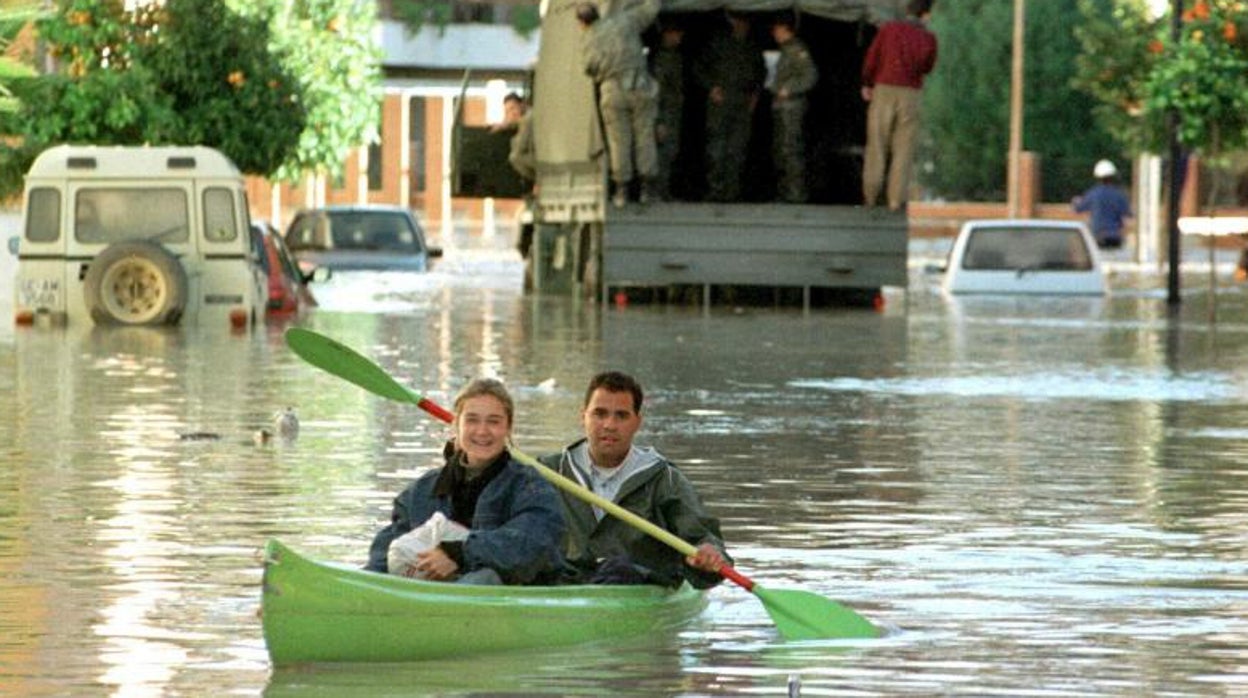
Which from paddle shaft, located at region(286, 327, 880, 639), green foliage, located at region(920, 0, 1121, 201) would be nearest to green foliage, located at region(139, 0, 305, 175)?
paddle shaft, located at region(286, 327, 880, 639)

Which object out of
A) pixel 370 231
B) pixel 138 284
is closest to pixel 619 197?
pixel 138 284

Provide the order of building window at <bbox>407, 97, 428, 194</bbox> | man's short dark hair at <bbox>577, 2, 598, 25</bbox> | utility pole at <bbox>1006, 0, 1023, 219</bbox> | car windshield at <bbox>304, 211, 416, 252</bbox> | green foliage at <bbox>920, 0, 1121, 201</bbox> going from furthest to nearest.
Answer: building window at <bbox>407, 97, 428, 194</bbox> → green foliage at <bbox>920, 0, 1121, 201</bbox> → utility pole at <bbox>1006, 0, 1023, 219</bbox> → car windshield at <bbox>304, 211, 416, 252</bbox> → man's short dark hair at <bbox>577, 2, 598, 25</bbox>

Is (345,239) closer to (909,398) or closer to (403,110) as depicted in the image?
(909,398)

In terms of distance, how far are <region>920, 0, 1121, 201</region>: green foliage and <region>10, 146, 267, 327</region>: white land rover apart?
4670cm

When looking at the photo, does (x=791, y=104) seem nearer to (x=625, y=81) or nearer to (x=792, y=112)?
(x=792, y=112)

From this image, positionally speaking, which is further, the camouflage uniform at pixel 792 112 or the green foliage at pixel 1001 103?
the green foliage at pixel 1001 103

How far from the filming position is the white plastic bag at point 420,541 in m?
10.6

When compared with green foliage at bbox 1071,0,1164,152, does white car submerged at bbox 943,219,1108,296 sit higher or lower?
lower

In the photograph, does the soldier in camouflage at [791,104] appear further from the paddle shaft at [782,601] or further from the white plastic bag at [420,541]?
the white plastic bag at [420,541]

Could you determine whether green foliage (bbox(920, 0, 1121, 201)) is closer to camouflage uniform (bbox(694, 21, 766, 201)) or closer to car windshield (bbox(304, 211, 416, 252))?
car windshield (bbox(304, 211, 416, 252))

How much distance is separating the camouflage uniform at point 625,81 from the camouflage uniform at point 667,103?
1.01m

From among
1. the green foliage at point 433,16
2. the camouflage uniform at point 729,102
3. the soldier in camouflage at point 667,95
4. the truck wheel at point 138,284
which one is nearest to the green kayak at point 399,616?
the truck wheel at point 138,284

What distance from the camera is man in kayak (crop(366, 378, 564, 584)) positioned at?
34.5 ft

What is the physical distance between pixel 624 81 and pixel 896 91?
105 inches
